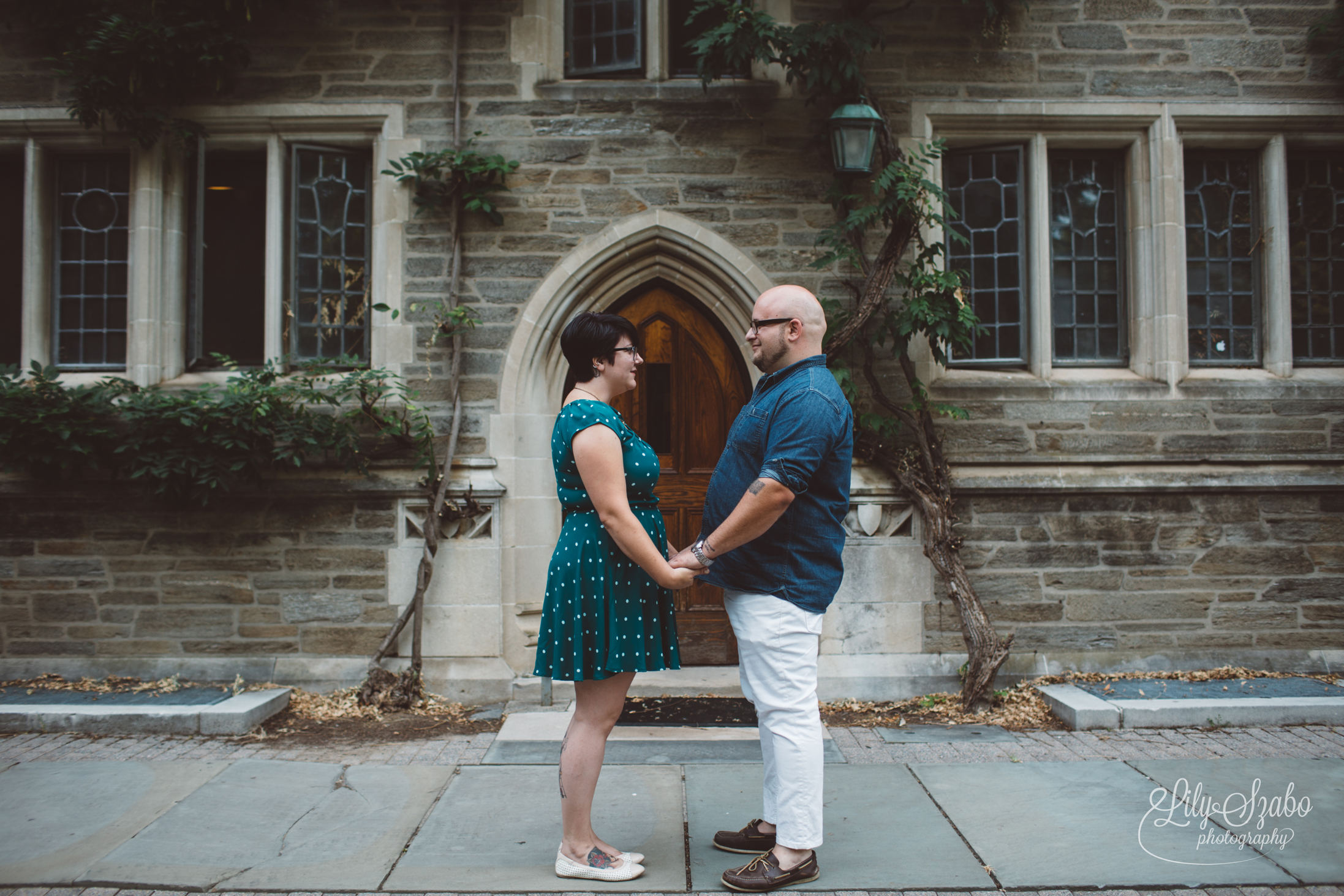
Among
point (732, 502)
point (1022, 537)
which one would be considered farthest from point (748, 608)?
point (1022, 537)

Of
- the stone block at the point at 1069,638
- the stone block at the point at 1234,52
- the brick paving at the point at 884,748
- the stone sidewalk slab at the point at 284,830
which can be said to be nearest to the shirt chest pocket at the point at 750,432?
the stone sidewalk slab at the point at 284,830

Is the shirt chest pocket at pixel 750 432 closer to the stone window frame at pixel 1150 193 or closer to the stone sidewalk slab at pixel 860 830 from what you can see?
the stone sidewalk slab at pixel 860 830

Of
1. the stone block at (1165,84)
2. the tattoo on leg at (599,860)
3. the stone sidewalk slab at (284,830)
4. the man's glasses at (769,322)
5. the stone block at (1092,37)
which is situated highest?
the stone block at (1092,37)

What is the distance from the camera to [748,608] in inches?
106

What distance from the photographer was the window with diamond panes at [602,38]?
536 cm

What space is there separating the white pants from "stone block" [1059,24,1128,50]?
14.7ft

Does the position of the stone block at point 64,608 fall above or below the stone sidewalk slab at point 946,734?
above

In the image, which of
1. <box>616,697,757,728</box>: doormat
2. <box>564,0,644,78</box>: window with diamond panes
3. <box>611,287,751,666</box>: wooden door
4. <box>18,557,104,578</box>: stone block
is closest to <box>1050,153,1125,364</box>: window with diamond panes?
<box>611,287,751,666</box>: wooden door

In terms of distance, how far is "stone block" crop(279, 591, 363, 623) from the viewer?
5.10m

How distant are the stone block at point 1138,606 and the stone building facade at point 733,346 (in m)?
0.02

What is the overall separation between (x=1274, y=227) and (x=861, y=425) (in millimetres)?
2972

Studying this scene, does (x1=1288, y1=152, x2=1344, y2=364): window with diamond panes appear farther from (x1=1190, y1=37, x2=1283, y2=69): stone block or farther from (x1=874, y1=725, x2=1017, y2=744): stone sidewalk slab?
(x1=874, y1=725, x2=1017, y2=744): stone sidewalk slab

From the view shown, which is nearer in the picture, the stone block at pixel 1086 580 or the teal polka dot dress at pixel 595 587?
the teal polka dot dress at pixel 595 587

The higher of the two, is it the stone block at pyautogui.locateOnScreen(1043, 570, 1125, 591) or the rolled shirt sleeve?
the rolled shirt sleeve
